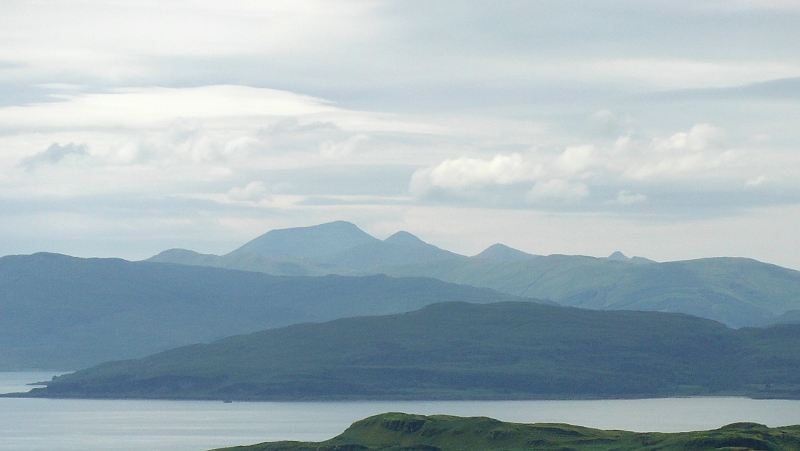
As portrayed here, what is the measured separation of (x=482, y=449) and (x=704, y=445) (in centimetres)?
3933

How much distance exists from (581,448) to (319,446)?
40.5 m

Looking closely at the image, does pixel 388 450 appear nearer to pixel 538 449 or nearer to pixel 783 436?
pixel 538 449

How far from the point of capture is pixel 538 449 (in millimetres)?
195000

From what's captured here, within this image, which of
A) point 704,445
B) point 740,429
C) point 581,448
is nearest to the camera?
point 704,445

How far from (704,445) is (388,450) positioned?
162 feet

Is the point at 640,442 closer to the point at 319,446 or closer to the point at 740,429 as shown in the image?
the point at 740,429

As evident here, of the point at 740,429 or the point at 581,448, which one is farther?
the point at 581,448

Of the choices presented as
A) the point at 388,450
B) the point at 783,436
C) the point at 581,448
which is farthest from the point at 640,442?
the point at 388,450

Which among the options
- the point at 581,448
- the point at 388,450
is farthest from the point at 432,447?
the point at 581,448

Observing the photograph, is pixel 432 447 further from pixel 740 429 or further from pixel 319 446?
pixel 740 429

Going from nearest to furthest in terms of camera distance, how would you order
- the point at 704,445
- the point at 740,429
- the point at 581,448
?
the point at 704,445, the point at 740,429, the point at 581,448

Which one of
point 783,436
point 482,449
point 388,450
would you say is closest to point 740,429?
point 783,436

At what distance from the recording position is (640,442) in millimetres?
198000

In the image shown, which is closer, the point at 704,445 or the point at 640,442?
the point at 704,445
